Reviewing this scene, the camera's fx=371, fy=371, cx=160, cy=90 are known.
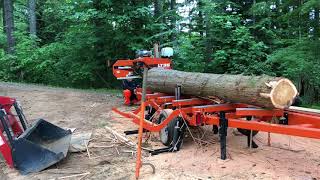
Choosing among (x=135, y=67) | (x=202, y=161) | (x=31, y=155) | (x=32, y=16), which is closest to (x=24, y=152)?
(x=31, y=155)

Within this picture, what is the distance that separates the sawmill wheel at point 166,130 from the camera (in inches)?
249

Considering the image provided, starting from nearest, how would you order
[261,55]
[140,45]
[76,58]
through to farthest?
1. [261,55]
2. [140,45]
3. [76,58]

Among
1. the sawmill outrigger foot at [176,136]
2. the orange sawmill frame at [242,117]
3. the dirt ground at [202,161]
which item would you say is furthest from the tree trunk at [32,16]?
the sawmill outrigger foot at [176,136]

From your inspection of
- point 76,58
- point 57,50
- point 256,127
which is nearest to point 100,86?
point 76,58

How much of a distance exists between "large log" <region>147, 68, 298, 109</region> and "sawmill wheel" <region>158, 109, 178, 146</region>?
0.57 meters

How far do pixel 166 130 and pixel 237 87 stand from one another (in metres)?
1.59

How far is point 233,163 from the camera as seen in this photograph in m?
5.43

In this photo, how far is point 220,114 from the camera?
18.4ft

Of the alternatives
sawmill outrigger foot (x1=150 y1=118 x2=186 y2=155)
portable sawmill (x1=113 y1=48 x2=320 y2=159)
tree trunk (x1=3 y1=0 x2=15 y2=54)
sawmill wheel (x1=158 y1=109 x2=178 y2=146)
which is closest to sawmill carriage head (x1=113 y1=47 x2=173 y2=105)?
portable sawmill (x1=113 y1=48 x2=320 y2=159)

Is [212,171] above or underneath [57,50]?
underneath

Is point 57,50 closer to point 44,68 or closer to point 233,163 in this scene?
point 44,68

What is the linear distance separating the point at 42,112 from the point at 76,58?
22.4 ft

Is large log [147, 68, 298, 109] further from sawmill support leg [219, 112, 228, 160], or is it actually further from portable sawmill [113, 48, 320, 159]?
sawmill support leg [219, 112, 228, 160]

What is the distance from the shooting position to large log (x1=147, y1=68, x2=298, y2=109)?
5.00 m
